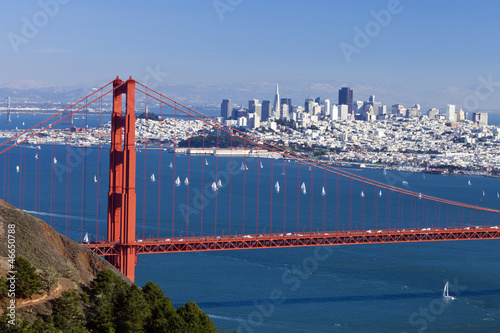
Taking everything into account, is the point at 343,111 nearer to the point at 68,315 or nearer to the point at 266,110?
the point at 266,110

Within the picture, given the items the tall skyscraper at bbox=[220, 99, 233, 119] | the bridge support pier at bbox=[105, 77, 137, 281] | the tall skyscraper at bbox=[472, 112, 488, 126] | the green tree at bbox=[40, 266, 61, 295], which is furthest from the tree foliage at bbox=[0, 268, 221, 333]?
the tall skyscraper at bbox=[472, 112, 488, 126]

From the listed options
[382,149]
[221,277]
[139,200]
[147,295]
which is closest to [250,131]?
[382,149]

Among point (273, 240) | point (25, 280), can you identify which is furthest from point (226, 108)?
point (25, 280)

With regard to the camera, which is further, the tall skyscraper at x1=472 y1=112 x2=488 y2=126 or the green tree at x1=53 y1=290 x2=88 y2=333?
the tall skyscraper at x1=472 y1=112 x2=488 y2=126

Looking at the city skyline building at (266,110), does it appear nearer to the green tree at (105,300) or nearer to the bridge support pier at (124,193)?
the bridge support pier at (124,193)

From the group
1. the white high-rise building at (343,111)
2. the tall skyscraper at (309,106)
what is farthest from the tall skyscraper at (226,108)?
the white high-rise building at (343,111)

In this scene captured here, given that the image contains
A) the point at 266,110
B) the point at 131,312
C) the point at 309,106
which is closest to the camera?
the point at 131,312

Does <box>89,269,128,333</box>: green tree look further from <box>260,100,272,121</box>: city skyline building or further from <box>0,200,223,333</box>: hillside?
<box>260,100,272,121</box>: city skyline building
